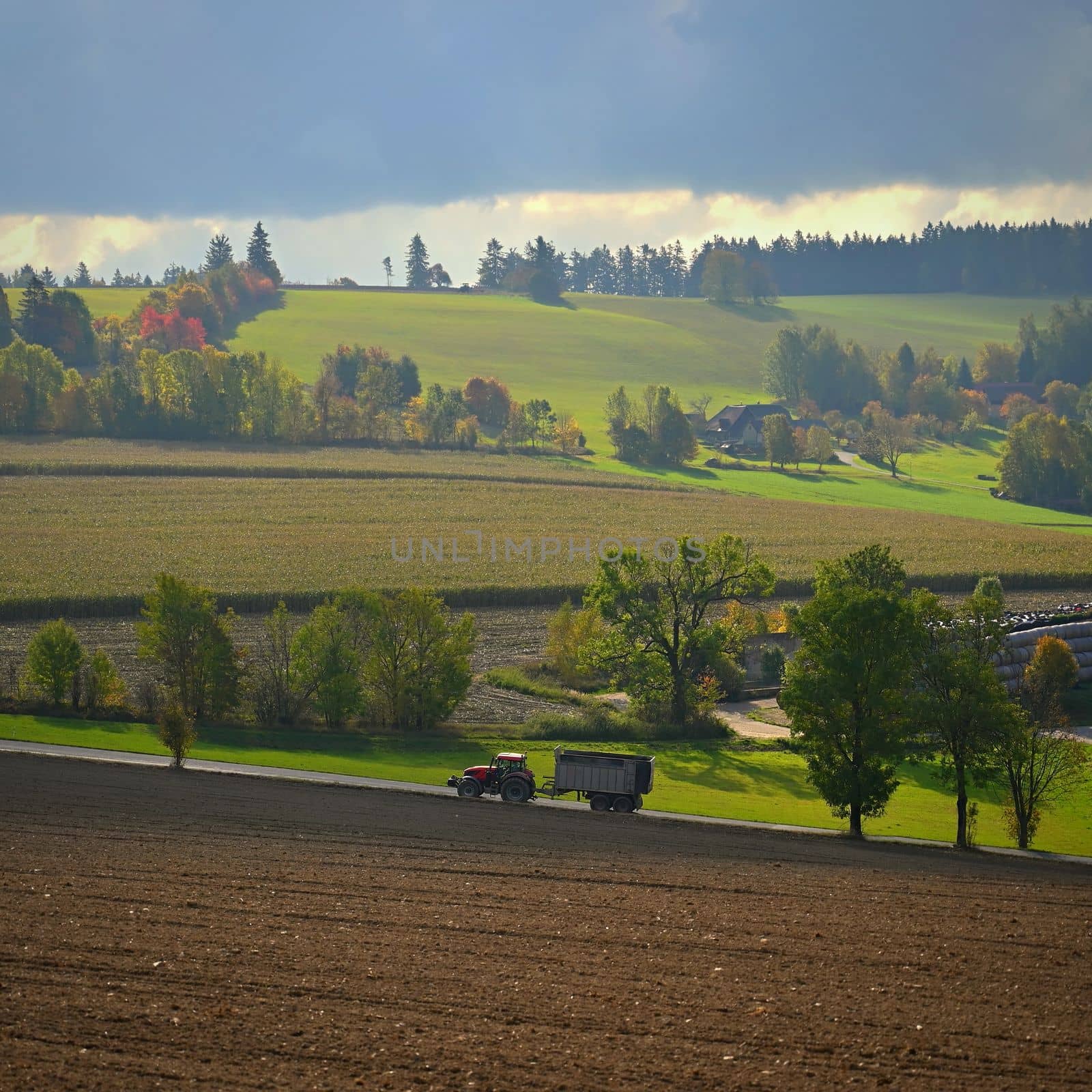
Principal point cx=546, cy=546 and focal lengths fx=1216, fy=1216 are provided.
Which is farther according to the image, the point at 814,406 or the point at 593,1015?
the point at 814,406

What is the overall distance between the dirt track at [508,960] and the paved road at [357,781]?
117 inches

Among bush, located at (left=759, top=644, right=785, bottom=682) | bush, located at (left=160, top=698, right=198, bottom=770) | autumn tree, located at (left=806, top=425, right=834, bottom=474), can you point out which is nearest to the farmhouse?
autumn tree, located at (left=806, top=425, right=834, bottom=474)

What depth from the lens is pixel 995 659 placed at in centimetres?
5953

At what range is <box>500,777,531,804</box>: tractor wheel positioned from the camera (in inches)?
1438

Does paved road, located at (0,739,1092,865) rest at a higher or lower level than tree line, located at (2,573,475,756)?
lower

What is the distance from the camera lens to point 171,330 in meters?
191

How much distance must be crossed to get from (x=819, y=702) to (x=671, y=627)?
24.4 meters

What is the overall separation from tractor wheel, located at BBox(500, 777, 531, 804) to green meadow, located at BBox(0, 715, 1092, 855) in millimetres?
3290

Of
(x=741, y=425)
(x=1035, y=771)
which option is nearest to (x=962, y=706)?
(x=1035, y=771)

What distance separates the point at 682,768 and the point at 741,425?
404ft

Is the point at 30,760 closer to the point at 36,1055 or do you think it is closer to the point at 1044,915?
the point at 36,1055

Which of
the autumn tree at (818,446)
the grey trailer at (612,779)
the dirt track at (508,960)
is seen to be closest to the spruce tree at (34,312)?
the autumn tree at (818,446)

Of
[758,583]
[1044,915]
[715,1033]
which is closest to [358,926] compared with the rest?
[715,1033]

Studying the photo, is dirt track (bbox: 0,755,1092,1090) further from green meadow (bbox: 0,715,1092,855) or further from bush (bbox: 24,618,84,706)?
bush (bbox: 24,618,84,706)
